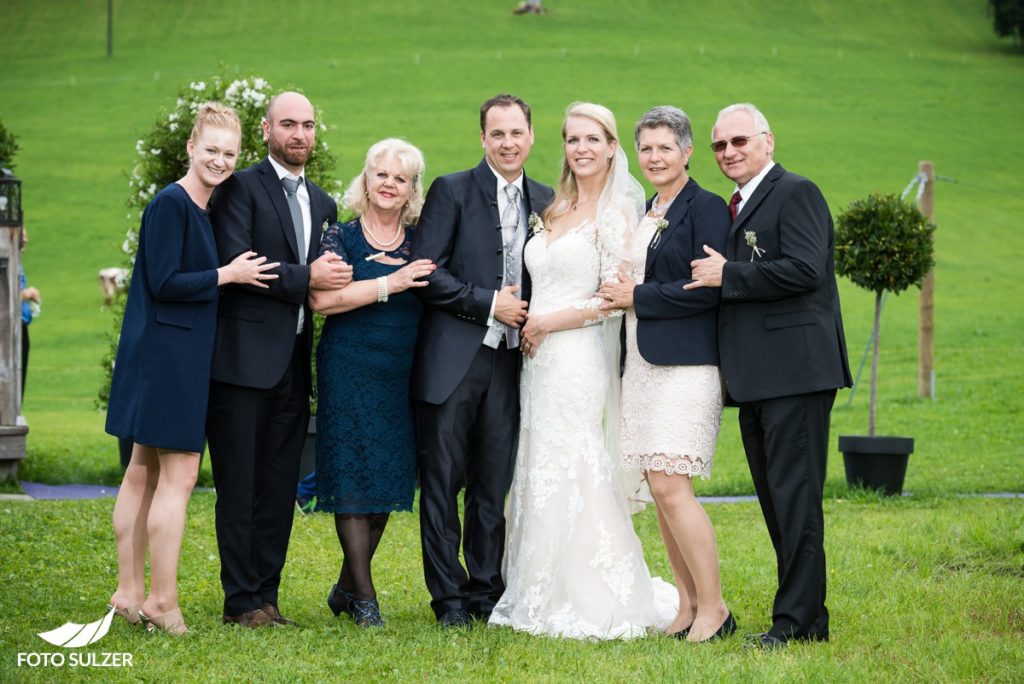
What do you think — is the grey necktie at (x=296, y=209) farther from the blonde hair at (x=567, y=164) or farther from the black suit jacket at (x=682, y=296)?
the black suit jacket at (x=682, y=296)

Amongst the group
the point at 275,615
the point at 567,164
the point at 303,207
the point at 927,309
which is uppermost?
the point at 567,164

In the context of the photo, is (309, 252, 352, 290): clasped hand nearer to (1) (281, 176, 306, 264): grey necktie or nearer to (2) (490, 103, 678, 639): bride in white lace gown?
(1) (281, 176, 306, 264): grey necktie

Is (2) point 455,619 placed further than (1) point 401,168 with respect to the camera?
No

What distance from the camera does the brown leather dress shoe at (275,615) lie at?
6.43m

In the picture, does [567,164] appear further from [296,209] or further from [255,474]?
[255,474]

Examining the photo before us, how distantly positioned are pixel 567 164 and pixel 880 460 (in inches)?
249

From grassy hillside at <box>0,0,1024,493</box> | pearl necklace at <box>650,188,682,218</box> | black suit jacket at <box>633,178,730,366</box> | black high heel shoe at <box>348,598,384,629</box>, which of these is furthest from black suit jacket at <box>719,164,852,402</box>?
grassy hillside at <box>0,0,1024,493</box>

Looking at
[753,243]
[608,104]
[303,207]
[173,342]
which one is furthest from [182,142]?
[608,104]

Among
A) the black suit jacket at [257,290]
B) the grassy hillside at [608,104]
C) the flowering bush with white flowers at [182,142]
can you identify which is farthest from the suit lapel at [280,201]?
the grassy hillside at [608,104]

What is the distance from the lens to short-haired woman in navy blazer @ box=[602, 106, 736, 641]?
6.07 metres

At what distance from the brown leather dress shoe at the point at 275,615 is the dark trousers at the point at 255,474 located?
0.14 ft

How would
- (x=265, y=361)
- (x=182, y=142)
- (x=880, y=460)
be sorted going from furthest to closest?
(x=182, y=142), (x=880, y=460), (x=265, y=361)

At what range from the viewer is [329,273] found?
20.6ft

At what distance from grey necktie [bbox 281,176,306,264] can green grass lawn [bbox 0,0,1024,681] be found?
1973mm
